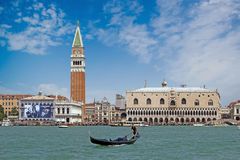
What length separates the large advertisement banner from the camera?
9333cm

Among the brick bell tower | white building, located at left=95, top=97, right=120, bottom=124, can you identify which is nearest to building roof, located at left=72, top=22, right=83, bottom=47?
the brick bell tower

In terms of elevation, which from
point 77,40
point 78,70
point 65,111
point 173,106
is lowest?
point 65,111

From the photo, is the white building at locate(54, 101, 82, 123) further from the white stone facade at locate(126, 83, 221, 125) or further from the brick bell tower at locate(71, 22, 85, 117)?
the white stone facade at locate(126, 83, 221, 125)

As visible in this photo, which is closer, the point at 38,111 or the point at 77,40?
the point at 38,111

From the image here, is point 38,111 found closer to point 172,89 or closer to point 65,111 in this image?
point 65,111

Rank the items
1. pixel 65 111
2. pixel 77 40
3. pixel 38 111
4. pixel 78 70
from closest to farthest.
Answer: pixel 38 111 < pixel 65 111 < pixel 78 70 < pixel 77 40

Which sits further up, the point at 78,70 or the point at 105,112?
the point at 78,70

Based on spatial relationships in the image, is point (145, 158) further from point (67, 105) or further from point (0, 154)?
point (67, 105)

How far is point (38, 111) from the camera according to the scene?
310 feet

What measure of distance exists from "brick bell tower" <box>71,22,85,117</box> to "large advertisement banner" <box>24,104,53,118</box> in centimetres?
692

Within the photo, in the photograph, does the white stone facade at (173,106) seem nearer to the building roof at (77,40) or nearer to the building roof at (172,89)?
the building roof at (172,89)

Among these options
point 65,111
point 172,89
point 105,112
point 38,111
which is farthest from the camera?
point 105,112

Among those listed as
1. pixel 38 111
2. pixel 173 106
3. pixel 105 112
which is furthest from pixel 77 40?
pixel 173 106

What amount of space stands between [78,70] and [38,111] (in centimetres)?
1221
